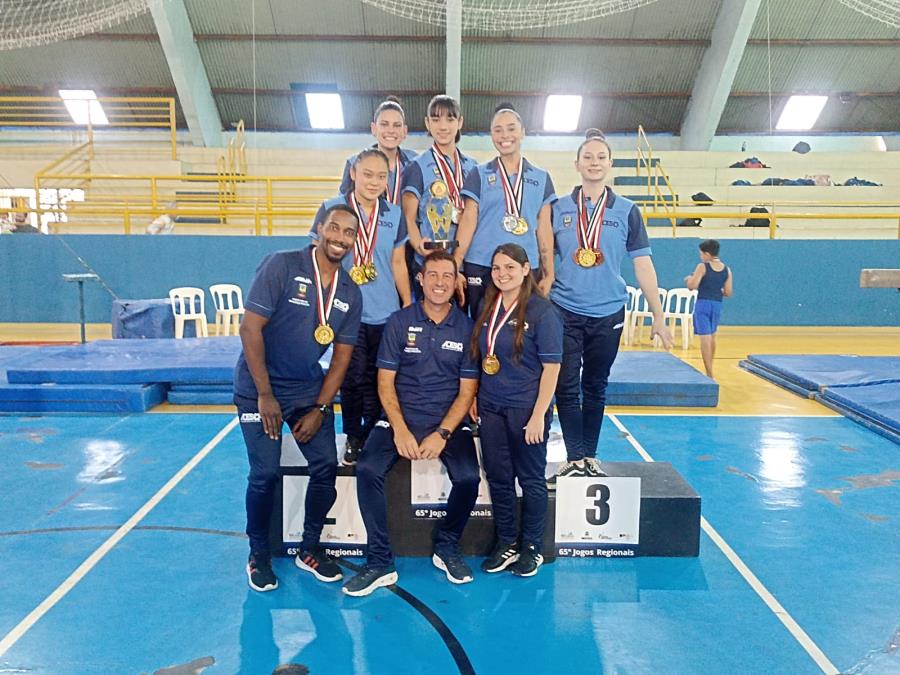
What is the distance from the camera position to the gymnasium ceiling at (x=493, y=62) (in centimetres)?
1491

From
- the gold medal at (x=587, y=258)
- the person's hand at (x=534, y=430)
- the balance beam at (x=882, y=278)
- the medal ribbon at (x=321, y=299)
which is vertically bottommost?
Result: the person's hand at (x=534, y=430)

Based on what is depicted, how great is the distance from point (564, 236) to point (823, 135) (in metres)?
17.4

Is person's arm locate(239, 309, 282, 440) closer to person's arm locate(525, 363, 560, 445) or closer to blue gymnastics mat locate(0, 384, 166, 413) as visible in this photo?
person's arm locate(525, 363, 560, 445)

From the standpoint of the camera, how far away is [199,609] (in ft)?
9.60

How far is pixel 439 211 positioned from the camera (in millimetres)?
3625

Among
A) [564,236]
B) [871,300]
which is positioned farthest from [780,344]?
[564,236]

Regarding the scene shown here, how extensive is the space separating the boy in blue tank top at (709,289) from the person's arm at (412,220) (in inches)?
187

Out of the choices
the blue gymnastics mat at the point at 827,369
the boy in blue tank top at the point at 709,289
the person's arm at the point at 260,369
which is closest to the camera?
the person's arm at the point at 260,369

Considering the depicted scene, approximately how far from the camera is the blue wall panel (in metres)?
11.1

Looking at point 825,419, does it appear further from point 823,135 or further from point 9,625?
point 823,135

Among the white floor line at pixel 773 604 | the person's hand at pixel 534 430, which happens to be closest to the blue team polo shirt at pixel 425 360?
the person's hand at pixel 534 430

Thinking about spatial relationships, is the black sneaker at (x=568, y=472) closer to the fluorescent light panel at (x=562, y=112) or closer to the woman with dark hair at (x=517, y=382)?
the woman with dark hair at (x=517, y=382)

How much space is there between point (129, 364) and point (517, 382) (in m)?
4.66

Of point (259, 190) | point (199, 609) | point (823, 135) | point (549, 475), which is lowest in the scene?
point (199, 609)
